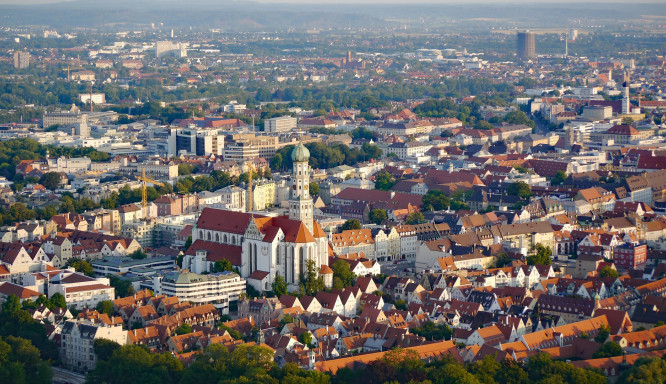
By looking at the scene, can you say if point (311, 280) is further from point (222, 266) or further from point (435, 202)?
point (435, 202)

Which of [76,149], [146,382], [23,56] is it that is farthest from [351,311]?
[23,56]

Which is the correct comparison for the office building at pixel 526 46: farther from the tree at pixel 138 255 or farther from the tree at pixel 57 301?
the tree at pixel 57 301

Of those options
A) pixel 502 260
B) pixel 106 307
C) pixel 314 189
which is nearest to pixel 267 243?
pixel 106 307

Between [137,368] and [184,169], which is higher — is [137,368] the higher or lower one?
the higher one

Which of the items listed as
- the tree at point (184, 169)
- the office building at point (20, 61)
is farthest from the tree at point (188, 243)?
the office building at point (20, 61)

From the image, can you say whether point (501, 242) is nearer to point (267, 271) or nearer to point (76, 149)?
point (267, 271)

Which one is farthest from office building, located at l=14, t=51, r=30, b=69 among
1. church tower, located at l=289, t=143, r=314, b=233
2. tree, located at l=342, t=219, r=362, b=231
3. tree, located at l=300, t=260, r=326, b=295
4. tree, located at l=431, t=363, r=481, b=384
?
tree, located at l=431, t=363, r=481, b=384
